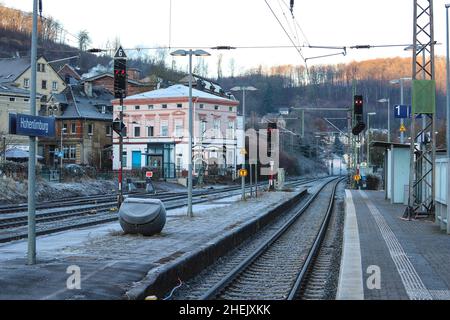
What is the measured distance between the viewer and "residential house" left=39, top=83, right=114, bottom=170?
7669 centimetres

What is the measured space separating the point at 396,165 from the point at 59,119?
53.5 metres

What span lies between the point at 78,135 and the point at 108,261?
67.3m

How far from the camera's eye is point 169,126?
7506cm

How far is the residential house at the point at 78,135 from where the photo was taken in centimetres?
7669

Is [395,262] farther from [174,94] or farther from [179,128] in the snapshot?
[174,94]

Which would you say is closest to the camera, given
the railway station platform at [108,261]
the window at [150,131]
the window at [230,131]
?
the railway station platform at [108,261]

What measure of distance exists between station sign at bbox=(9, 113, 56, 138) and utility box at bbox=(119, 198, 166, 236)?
5.21 meters

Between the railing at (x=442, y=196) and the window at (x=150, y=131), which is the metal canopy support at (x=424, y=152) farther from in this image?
the window at (x=150, y=131)

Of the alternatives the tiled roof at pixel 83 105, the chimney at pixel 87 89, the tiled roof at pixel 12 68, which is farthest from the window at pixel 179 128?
the tiled roof at pixel 12 68

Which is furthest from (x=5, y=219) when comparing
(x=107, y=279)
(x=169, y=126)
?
(x=169, y=126)

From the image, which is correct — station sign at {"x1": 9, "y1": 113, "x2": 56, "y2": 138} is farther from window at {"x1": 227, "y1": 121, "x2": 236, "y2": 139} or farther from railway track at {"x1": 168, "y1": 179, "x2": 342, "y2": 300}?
window at {"x1": 227, "y1": 121, "x2": 236, "y2": 139}

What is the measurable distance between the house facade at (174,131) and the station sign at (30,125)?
58903mm

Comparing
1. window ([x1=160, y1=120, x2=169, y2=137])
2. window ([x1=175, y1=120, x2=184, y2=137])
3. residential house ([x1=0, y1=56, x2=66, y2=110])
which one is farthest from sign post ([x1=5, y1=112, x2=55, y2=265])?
window ([x1=160, y1=120, x2=169, y2=137])
